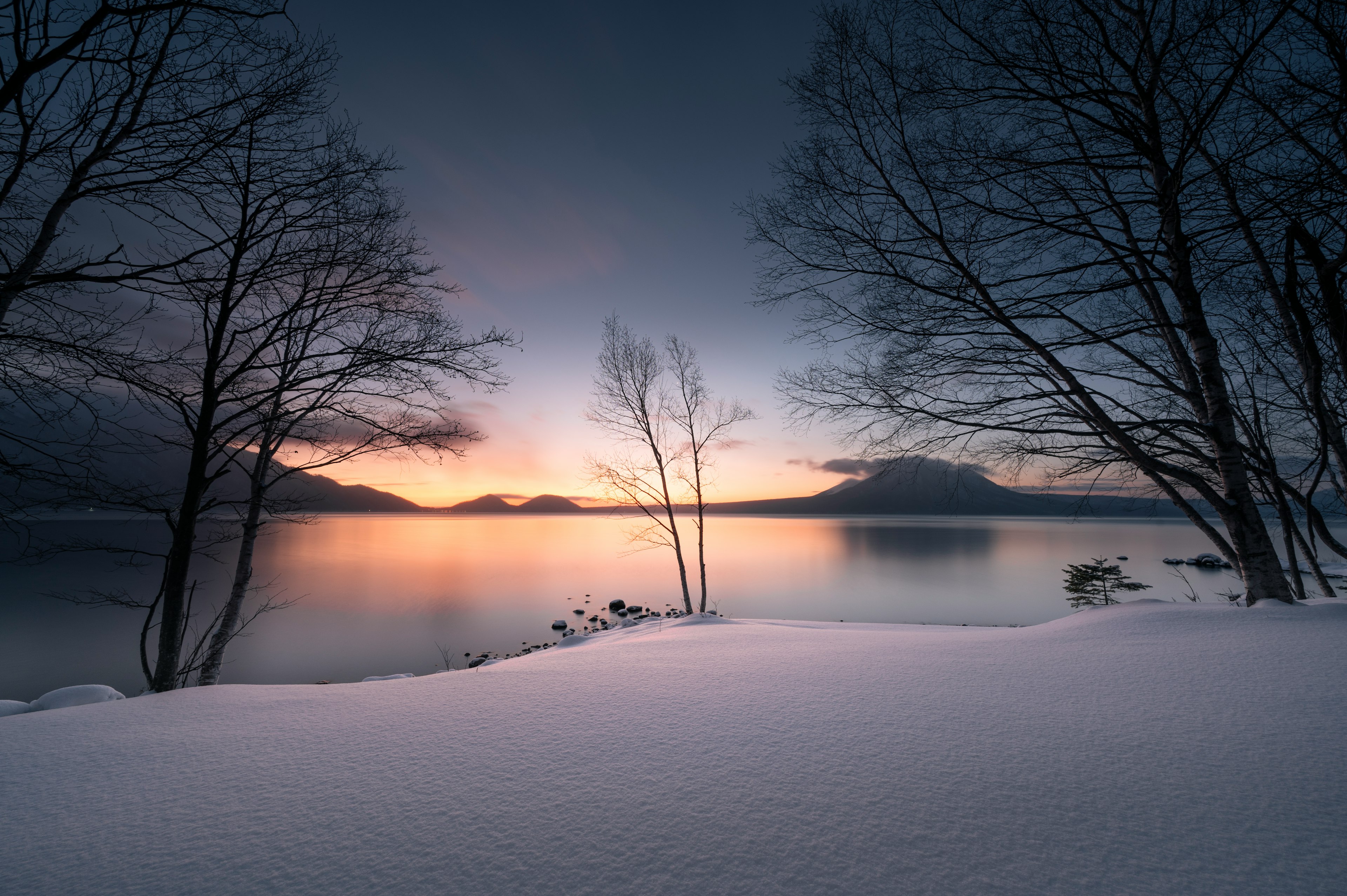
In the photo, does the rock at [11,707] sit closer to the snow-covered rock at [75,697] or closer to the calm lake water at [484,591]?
the snow-covered rock at [75,697]

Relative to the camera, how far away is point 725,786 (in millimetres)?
1662

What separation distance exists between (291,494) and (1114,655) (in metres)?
8.54

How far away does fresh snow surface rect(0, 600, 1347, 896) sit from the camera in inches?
49.8

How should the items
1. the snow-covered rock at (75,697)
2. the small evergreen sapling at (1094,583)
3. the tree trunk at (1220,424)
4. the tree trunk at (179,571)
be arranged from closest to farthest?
1. the snow-covered rock at (75,697)
2. the tree trunk at (179,571)
3. the tree trunk at (1220,424)
4. the small evergreen sapling at (1094,583)

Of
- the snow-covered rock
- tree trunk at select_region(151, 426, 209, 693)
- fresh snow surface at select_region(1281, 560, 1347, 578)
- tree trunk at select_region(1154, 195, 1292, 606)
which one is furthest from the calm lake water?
tree trunk at select_region(1154, 195, 1292, 606)

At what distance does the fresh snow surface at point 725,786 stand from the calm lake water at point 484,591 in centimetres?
376

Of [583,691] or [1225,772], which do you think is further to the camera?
[583,691]

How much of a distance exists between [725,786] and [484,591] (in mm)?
27716

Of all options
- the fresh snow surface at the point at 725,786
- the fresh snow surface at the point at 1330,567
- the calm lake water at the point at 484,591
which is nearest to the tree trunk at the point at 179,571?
the calm lake water at the point at 484,591

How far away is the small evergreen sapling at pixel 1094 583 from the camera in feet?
45.3

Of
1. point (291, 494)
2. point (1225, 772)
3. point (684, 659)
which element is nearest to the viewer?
point (1225, 772)

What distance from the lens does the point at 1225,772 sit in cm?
163

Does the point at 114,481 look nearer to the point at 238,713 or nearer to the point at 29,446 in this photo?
the point at 29,446

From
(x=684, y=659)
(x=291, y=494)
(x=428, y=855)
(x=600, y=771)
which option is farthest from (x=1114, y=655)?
(x=291, y=494)
